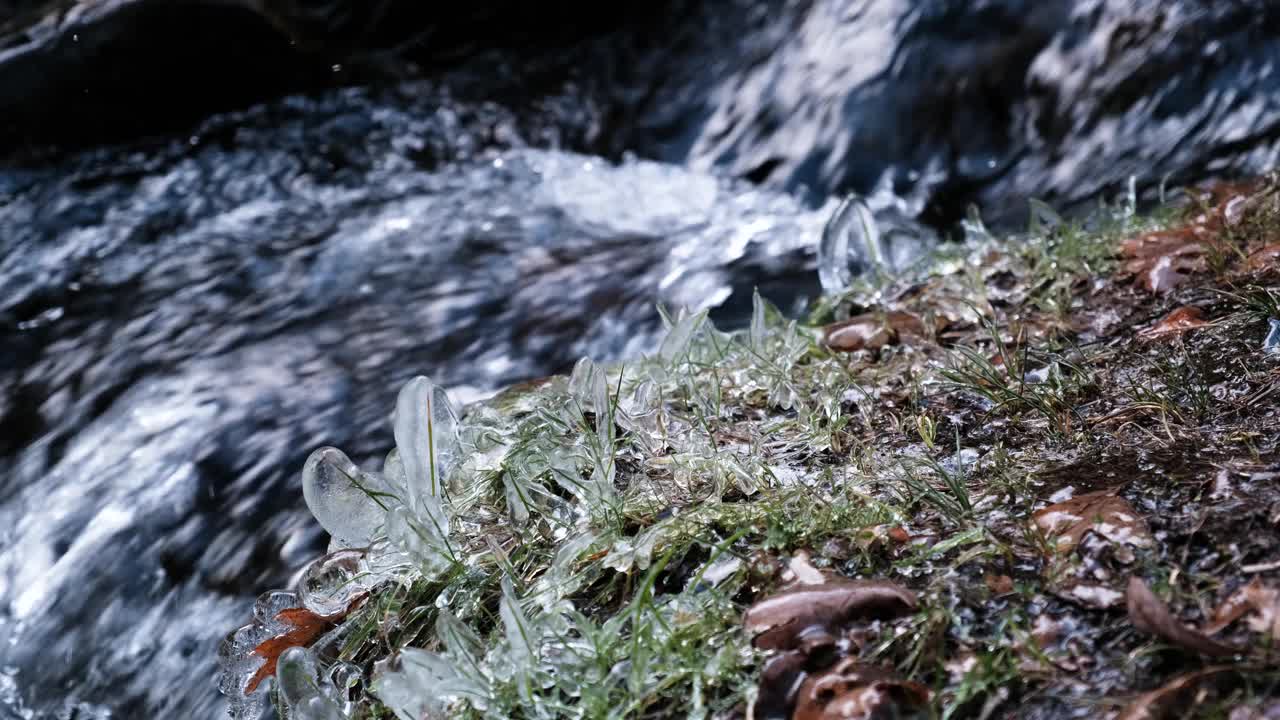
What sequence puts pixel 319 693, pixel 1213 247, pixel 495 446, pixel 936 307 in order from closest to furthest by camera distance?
1. pixel 319 693
2. pixel 495 446
3. pixel 1213 247
4. pixel 936 307

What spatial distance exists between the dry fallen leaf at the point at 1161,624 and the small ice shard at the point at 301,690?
1227 millimetres

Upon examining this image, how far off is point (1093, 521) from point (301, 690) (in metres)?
1.28

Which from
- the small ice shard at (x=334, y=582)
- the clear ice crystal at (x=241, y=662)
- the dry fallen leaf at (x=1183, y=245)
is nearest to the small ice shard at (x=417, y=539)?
the small ice shard at (x=334, y=582)

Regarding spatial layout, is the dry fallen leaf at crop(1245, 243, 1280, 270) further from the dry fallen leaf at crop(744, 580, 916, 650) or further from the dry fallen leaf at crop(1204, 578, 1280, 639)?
the dry fallen leaf at crop(744, 580, 916, 650)

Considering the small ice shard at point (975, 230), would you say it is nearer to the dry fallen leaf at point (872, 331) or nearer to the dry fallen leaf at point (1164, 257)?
the dry fallen leaf at point (1164, 257)

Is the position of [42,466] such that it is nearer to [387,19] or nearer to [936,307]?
[936,307]

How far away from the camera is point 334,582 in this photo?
1857 mm

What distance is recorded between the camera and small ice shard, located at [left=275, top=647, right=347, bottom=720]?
5.32ft

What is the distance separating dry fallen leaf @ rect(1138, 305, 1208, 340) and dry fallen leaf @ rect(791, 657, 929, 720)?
128cm

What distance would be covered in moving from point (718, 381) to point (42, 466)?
2376 millimetres

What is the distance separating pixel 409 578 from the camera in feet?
6.09

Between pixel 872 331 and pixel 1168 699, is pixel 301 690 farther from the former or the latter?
pixel 872 331

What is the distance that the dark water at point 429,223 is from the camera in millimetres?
2869

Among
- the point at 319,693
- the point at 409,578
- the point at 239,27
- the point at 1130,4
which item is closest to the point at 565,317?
the point at 409,578
